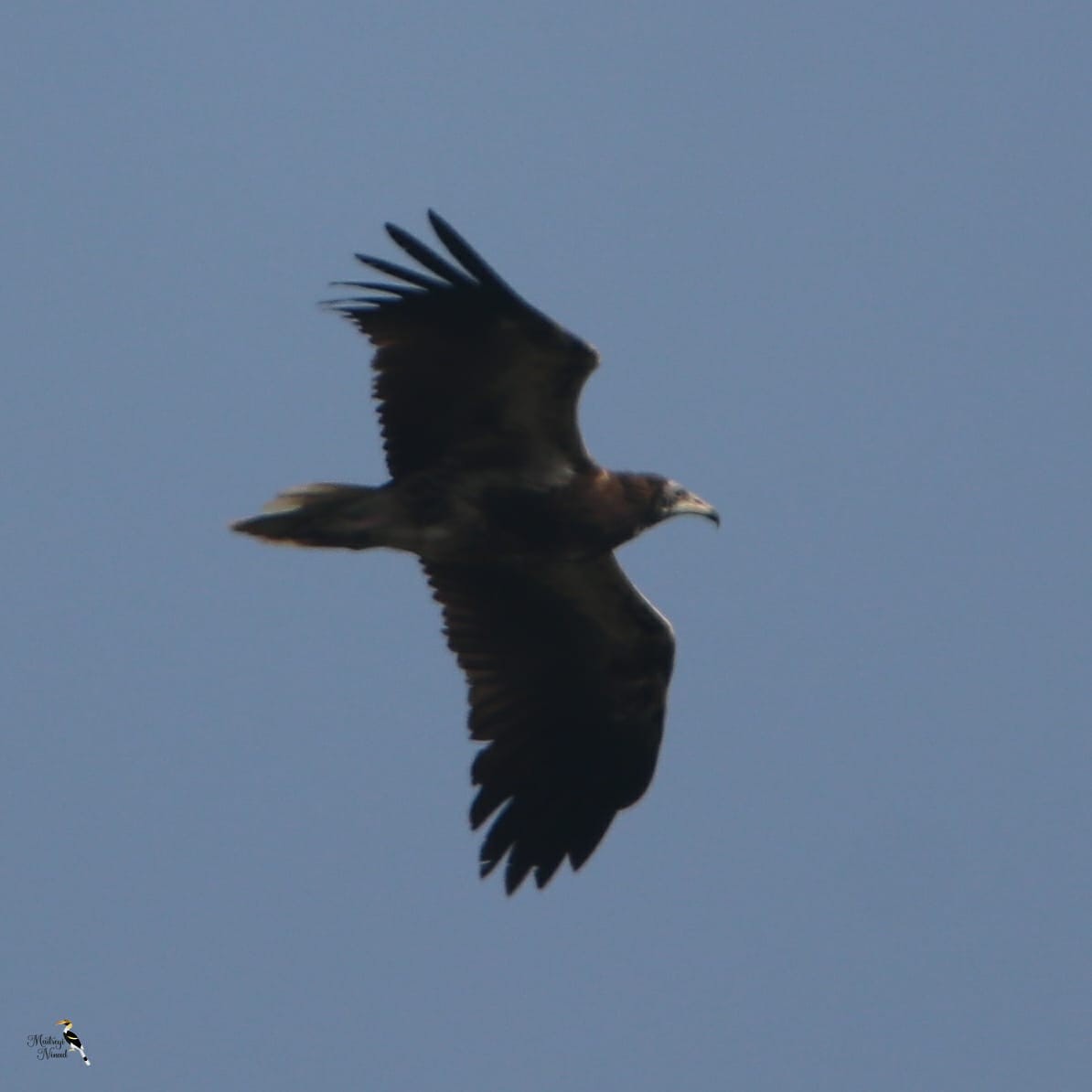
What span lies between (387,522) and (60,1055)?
2.87 m

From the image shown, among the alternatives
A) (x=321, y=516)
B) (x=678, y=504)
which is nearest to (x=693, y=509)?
(x=678, y=504)

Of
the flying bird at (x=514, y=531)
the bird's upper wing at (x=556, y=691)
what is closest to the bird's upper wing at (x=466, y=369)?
the flying bird at (x=514, y=531)

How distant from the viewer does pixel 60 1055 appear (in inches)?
401

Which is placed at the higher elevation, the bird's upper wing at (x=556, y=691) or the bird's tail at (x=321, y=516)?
the bird's tail at (x=321, y=516)

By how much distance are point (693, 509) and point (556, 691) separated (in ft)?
4.05

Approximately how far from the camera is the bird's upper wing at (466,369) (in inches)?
384

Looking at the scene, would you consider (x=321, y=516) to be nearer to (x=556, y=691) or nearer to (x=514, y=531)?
(x=514, y=531)

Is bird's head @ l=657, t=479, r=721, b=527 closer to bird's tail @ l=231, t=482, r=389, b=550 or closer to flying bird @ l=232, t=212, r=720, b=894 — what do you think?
flying bird @ l=232, t=212, r=720, b=894

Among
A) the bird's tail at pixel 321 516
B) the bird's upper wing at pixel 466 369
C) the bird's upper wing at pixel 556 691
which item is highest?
the bird's upper wing at pixel 466 369

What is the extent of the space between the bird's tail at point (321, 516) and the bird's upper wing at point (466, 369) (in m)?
0.21

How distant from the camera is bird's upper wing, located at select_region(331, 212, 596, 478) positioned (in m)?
9.74

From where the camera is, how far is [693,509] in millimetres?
10602

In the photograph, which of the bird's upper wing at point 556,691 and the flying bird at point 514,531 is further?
the bird's upper wing at point 556,691

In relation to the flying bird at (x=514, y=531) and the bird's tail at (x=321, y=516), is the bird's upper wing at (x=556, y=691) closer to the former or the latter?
the flying bird at (x=514, y=531)
